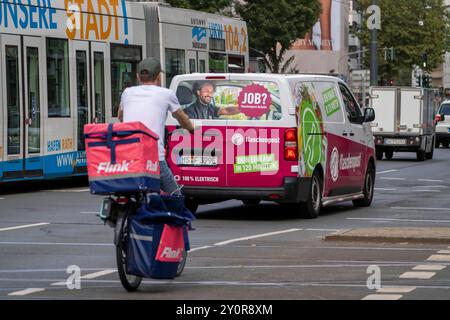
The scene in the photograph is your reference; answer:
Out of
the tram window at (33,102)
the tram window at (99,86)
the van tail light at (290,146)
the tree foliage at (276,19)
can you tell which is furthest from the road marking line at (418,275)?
the tree foliage at (276,19)

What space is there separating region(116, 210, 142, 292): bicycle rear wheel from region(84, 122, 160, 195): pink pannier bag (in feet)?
0.95

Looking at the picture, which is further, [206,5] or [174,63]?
[206,5]

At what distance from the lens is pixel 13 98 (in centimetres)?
2292

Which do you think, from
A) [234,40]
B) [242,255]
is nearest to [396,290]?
[242,255]

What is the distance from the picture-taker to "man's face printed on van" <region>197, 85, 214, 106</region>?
17.7 meters

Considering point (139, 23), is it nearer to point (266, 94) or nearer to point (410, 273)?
point (266, 94)

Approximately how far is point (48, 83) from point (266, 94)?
754 centimetres

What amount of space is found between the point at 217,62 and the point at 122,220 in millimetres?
21112

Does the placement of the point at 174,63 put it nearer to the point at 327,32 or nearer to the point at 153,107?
the point at 153,107

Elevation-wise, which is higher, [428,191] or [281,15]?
[281,15]

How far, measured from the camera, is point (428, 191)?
2511 cm

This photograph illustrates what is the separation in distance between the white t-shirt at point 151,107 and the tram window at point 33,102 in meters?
12.6

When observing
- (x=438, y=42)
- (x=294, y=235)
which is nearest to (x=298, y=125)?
(x=294, y=235)

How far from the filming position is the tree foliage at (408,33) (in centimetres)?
9538
